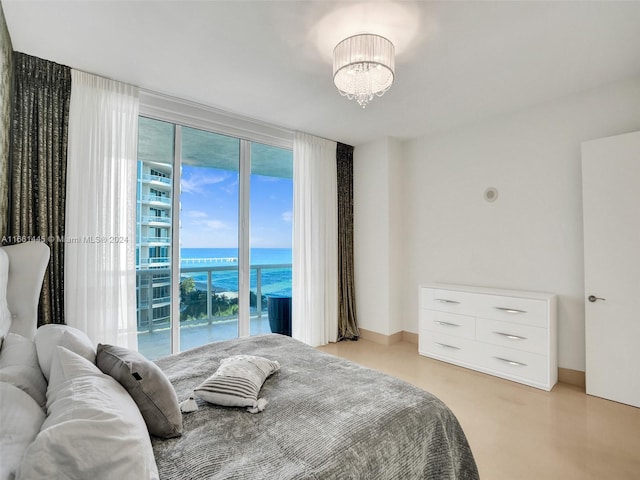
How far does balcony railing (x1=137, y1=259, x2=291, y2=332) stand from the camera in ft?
10.6

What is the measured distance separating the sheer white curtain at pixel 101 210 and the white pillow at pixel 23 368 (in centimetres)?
128

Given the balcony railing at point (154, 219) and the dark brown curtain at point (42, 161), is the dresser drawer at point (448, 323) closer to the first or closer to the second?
the balcony railing at point (154, 219)

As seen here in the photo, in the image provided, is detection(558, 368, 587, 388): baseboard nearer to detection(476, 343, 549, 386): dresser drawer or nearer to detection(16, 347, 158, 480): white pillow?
detection(476, 343, 549, 386): dresser drawer

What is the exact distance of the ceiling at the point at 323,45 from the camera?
1889 mm

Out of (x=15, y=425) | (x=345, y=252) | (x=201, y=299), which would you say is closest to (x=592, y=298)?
(x=345, y=252)

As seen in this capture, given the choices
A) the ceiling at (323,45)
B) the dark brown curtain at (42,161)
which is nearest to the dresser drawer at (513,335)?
the ceiling at (323,45)

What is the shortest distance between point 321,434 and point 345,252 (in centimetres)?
335

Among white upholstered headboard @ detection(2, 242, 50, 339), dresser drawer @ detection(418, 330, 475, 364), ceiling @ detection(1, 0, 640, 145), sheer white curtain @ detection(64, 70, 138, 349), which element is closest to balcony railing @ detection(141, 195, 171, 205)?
sheer white curtain @ detection(64, 70, 138, 349)

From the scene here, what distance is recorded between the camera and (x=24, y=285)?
1.86 meters

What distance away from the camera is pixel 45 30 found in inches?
82.0

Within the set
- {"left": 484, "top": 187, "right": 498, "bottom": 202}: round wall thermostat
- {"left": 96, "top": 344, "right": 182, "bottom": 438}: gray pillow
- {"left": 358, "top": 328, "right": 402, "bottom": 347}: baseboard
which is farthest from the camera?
{"left": 358, "top": 328, "right": 402, "bottom": 347}: baseboard

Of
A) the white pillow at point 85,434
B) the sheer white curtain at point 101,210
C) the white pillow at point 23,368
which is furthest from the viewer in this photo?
the sheer white curtain at point 101,210

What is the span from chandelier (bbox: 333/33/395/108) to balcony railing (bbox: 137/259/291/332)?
2.44 meters

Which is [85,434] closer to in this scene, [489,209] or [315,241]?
[315,241]
